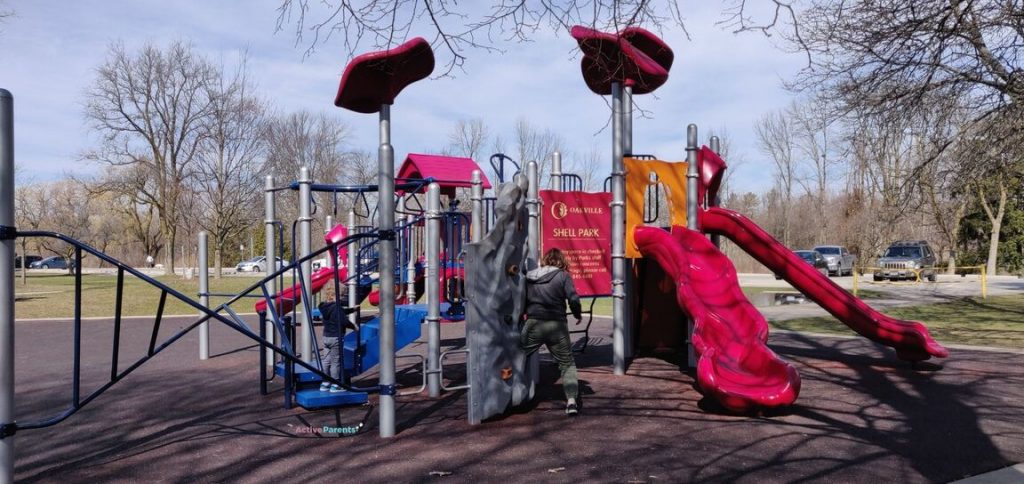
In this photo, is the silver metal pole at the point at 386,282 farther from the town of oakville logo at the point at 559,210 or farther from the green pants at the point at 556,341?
the town of oakville logo at the point at 559,210

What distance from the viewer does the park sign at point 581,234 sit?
9695 mm

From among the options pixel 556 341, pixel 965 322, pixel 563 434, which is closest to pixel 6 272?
pixel 563 434

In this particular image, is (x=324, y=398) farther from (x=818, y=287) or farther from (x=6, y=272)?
(x=818, y=287)

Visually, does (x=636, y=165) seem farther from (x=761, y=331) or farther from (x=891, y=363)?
(x=891, y=363)

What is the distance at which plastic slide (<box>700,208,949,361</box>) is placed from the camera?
31.3ft

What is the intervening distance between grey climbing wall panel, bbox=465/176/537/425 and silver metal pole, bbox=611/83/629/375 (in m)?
2.05

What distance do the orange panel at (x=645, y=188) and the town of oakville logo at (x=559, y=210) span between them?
2.70 feet

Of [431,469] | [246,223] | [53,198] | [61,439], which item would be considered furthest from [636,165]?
[53,198]

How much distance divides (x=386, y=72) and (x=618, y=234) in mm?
3896

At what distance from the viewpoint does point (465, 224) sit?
10031mm

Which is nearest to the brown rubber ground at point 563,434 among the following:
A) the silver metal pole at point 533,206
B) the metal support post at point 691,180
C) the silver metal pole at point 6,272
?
the silver metal pole at point 6,272

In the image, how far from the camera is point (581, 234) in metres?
9.92

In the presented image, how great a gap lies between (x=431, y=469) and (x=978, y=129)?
13.6 meters

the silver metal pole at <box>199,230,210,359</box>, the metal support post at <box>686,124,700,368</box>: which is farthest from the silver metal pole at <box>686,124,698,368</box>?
the silver metal pole at <box>199,230,210,359</box>
